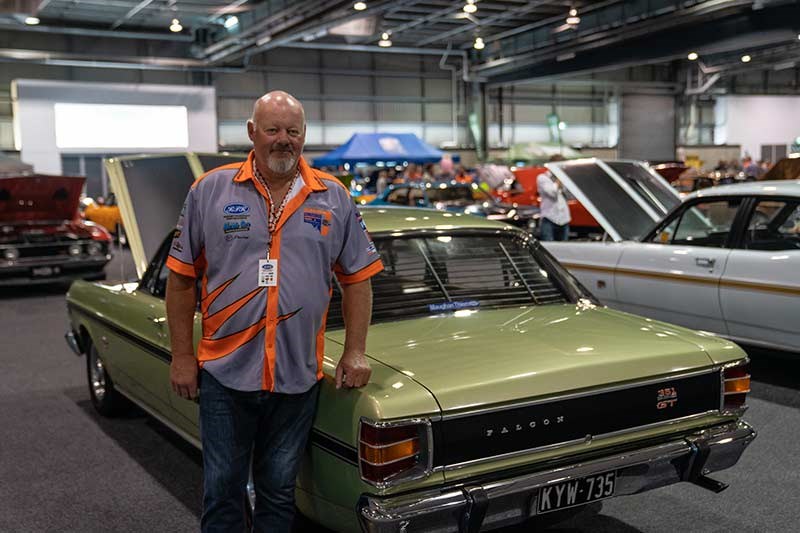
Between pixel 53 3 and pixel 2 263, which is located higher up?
pixel 53 3

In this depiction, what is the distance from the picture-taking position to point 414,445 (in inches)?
103

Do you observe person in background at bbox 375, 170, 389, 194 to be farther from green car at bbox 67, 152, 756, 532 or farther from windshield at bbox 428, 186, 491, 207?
green car at bbox 67, 152, 756, 532

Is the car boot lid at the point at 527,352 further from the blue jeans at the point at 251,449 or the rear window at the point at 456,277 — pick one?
the blue jeans at the point at 251,449

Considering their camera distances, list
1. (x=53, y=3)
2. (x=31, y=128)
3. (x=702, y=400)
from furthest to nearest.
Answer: (x=31, y=128), (x=53, y=3), (x=702, y=400)

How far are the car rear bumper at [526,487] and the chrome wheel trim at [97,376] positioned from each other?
332 centimetres

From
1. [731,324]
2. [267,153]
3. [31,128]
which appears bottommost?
[731,324]

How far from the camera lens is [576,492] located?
281 centimetres

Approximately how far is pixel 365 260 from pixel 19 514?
2349 mm

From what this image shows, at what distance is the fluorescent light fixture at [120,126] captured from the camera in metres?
24.7

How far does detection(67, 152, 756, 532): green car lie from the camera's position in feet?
8.56

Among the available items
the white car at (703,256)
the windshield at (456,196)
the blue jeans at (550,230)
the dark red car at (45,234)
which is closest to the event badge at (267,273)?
the white car at (703,256)

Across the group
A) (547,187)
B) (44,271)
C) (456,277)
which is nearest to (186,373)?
(456,277)

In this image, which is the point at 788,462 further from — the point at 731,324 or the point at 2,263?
the point at 2,263

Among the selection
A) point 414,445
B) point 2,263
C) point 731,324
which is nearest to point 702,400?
point 414,445
